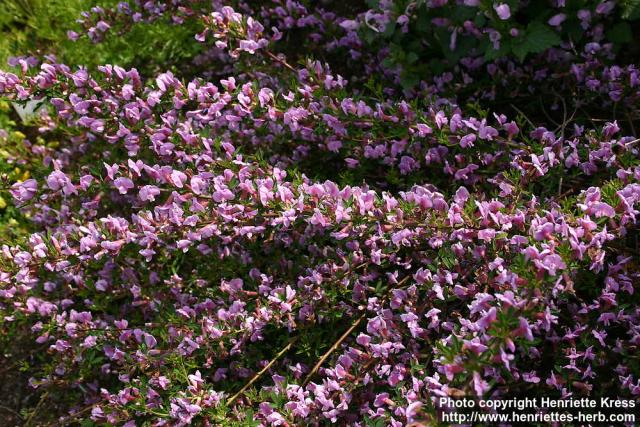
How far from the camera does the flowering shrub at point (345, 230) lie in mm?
2336

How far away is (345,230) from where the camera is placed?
93.1 inches

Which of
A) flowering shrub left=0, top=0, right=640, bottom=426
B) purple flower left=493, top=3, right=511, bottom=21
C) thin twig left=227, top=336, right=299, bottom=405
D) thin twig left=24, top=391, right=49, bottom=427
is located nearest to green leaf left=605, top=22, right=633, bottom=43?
flowering shrub left=0, top=0, right=640, bottom=426

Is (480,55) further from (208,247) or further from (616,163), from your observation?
(208,247)

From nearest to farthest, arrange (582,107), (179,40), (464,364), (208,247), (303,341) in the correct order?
(464,364) < (303,341) < (208,247) < (582,107) < (179,40)

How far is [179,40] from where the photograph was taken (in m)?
4.18

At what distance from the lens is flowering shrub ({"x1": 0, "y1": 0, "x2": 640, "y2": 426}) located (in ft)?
7.66

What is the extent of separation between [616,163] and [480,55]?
1.07 m

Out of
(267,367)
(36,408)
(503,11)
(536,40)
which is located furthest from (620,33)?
(36,408)

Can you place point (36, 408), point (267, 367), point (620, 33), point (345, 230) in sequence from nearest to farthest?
point (345, 230), point (267, 367), point (620, 33), point (36, 408)

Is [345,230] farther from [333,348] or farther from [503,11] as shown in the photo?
[503,11]

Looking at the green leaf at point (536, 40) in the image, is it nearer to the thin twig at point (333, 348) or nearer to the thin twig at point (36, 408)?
the thin twig at point (333, 348)

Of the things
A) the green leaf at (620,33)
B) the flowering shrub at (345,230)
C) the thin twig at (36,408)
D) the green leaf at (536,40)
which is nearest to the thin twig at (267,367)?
the flowering shrub at (345,230)

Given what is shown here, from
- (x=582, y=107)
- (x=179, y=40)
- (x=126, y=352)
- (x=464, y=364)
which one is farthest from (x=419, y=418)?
(x=179, y=40)

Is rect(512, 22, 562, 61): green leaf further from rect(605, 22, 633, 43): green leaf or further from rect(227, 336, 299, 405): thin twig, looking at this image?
rect(227, 336, 299, 405): thin twig
